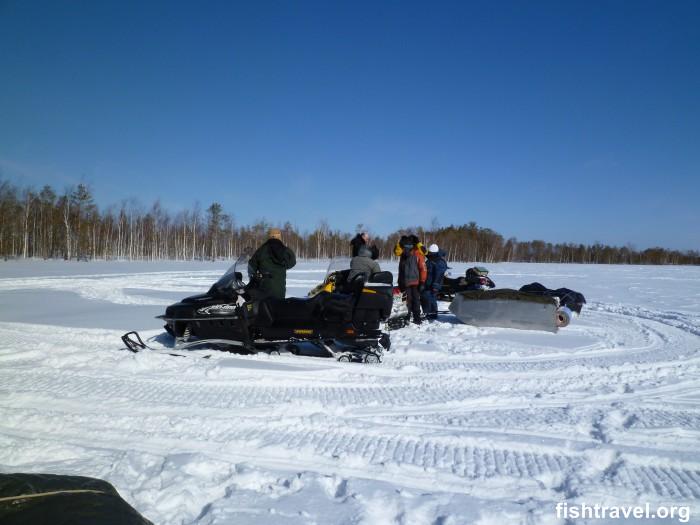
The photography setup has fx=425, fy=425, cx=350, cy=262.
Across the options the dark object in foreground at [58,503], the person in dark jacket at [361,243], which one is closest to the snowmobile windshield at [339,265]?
the person in dark jacket at [361,243]

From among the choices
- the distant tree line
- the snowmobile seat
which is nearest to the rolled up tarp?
the snowmobile seat

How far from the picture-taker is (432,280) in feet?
26.8

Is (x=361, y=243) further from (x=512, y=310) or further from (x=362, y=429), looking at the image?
(x=362, y=429)

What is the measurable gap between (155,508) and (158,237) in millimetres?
54478

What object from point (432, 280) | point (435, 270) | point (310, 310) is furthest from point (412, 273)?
point (310, 310)

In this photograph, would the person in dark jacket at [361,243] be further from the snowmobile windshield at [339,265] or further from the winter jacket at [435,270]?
the winter jacket at [435,270]

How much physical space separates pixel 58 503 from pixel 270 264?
4.06 metres

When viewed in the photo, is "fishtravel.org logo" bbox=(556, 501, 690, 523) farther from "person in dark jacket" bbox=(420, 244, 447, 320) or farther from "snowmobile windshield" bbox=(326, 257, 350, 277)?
"person in dark jacket" bbox=(420, 244, 447, 320)

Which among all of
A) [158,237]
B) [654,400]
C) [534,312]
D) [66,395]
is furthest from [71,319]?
[158,237]

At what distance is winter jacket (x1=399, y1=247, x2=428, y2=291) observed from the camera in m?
7.32

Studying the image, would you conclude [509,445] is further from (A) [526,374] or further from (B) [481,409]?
(A) [526,374]

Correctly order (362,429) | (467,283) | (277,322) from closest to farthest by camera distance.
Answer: (362,429) < (277,322) < (467,283)

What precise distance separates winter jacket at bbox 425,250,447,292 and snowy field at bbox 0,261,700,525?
2.49 metres

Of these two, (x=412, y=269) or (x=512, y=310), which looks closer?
(x=512, y=310)
